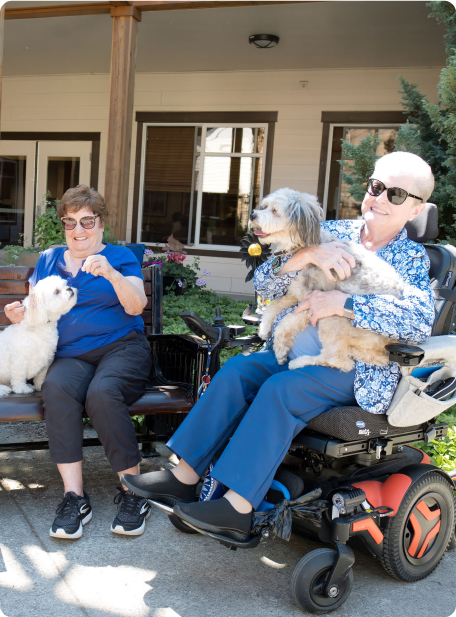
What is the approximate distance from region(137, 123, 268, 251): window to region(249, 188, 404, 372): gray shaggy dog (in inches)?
253

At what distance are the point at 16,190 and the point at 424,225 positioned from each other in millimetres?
9192

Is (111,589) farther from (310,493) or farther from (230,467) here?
(310,493)

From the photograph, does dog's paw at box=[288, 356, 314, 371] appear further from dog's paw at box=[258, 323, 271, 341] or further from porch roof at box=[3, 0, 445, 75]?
porch roof at box=[3, 0, 445, 75]

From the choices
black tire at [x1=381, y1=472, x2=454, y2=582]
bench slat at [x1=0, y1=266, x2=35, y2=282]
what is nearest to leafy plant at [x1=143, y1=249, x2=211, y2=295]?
bench slat at [x1=0, y1=266, x2=35, y2=282]

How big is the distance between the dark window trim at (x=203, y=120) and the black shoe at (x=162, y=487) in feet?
21.9

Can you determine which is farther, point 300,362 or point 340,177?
point 340,177

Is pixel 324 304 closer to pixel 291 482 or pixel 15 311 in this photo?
pixel 291 482

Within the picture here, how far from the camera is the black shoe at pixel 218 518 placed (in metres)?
1.97

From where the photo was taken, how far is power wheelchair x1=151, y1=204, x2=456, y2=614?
2.02m

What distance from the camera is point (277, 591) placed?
2.16 m

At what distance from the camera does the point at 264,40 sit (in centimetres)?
714

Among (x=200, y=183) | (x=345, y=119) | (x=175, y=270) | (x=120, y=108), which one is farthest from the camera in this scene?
(x=200, y=183)

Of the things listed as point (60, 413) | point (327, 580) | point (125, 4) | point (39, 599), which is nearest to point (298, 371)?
point (327, 580)

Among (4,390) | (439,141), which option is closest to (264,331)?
(4,390)
